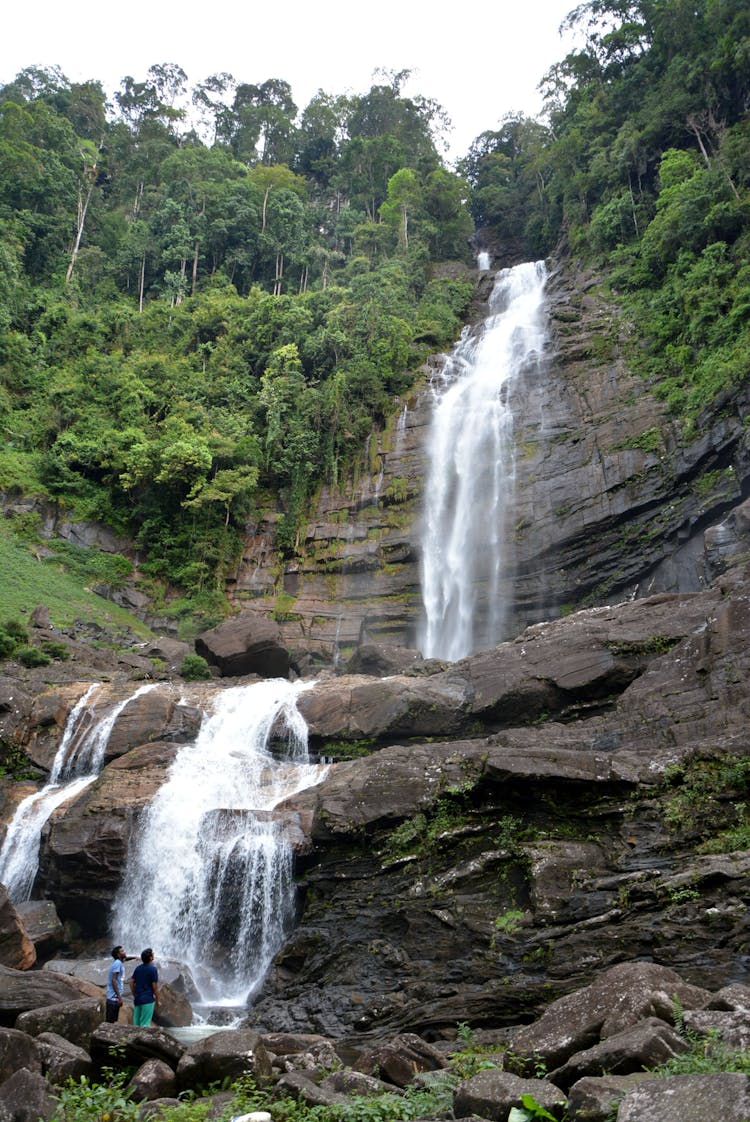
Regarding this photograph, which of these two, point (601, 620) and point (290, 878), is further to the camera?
point (601, 620)

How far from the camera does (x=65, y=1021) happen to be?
8539 mm

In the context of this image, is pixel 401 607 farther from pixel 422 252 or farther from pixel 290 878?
pixel 422 252

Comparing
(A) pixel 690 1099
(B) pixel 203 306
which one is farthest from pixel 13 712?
(B) pixel 203 306

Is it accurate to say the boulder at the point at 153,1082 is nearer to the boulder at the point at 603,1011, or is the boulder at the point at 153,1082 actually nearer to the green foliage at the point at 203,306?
the boulder at the point at 603,1011

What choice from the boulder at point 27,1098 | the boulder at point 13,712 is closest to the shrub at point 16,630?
the boulder at point 13,712

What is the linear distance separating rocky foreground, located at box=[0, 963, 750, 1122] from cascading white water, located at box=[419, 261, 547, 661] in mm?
19208

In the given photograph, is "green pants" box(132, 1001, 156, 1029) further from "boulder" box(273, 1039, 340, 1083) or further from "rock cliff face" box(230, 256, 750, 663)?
"rock cliff face" box(230, 256, 750, 663)

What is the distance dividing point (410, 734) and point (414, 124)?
5291cm

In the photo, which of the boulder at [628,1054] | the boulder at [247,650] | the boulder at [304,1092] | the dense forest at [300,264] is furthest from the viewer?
the dense forest at [300,264]

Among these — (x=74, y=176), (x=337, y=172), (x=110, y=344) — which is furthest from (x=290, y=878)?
(x=337, y=172)

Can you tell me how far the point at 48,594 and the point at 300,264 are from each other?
91.2 ft

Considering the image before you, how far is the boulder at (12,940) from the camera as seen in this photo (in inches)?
521

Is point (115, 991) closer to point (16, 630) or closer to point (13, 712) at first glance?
point (13, 712)

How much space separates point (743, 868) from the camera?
1013cm
